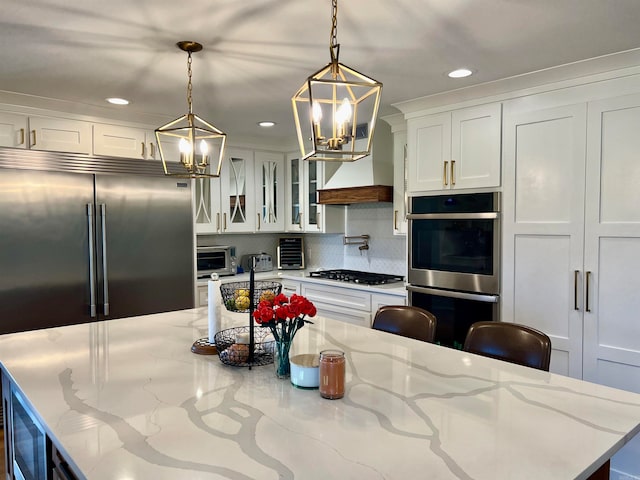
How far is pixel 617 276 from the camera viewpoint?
8.32 ft

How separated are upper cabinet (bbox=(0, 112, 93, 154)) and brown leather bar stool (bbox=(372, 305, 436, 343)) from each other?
2662 mm

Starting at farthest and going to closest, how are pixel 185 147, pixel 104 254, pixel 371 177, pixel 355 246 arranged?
pixel 355 246
pixel 371 177
pixel 104 254
pixel 185 147

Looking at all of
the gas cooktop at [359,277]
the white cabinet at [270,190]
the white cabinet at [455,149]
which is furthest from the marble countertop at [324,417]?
the white cabinet at [270,190]

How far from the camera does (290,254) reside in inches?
206

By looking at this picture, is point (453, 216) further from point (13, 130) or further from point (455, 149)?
point (13, 130)

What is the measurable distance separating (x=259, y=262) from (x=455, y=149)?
2580 millimetres

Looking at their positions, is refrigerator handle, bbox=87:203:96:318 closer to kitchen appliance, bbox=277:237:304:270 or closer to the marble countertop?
the marble countertop

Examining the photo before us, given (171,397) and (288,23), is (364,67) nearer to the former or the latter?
(288,23)

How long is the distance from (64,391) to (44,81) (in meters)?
2.18

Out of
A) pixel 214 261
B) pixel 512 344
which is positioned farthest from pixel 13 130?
pixel 512 344

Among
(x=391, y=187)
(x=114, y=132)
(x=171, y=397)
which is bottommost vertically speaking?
(x=171, y=397)

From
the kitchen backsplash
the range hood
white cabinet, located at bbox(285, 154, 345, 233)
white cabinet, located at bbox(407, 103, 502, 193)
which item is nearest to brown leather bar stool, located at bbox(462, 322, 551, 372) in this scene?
white cabinet, located at bbox(407, 103, 502, 193)

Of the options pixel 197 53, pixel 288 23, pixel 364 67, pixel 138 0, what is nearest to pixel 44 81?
pixel 197 53

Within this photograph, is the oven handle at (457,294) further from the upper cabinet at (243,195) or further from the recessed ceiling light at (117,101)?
the recessed ceiling light at (117,101)
